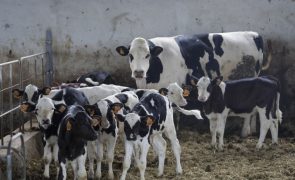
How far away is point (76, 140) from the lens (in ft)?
24.1

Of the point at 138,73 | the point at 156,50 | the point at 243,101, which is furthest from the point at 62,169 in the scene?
the point at 243,101

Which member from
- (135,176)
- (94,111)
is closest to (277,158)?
(135,176)

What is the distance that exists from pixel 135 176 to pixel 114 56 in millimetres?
4428

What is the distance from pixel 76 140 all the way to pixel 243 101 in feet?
12.7

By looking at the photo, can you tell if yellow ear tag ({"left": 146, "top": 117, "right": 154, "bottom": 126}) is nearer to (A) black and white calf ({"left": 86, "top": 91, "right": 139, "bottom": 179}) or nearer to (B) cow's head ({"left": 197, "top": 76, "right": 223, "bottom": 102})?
(A) black and white calf ({"left": 86, "top": 91, "right": 139, "bottom": 179})

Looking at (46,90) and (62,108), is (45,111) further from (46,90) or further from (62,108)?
(46,90)

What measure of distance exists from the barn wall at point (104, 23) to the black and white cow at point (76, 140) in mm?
4785

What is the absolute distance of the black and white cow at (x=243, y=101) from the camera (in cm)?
1006

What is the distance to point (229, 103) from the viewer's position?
1022 cm

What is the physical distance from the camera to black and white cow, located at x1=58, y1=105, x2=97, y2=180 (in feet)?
23.9

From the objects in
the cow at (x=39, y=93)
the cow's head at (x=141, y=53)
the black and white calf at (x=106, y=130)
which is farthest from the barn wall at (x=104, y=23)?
the black and white calf at (x=106, y=130)

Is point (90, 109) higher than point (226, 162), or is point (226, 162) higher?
point (90, 109)

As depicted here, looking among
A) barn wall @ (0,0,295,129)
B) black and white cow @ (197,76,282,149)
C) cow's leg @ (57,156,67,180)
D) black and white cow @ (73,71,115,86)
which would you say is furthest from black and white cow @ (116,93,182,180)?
barn wall @ (0,0,295,129)

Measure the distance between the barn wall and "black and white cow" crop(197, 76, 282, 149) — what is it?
6.93 ft
